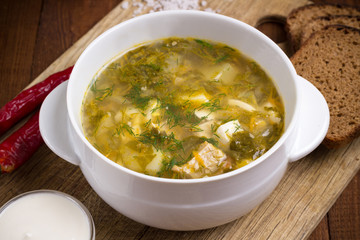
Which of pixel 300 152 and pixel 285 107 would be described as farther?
pixel 285 107

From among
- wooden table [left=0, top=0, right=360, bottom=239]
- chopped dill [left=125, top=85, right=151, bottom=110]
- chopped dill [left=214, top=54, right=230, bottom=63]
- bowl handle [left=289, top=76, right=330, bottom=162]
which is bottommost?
wooden table [left=0, top=0, right=360, bottom=239]

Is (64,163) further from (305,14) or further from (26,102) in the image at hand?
(305,14)

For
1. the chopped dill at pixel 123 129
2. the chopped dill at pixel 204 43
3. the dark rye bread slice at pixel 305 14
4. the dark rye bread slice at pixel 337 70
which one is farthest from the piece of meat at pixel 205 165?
the dark rye bread slice at pixel 305 14

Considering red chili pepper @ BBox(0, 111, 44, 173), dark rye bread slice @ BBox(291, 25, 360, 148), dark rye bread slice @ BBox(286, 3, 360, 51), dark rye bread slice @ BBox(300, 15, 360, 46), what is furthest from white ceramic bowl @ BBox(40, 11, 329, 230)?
dark rye bread slice @ BBox(300, 15, 360, 46)

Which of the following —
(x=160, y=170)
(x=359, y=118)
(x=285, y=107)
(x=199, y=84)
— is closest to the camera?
(x=160, y=170)

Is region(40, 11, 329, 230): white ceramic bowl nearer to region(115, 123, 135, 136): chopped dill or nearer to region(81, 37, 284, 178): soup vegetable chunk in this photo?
region(81, 37, 284, 178): soup vegetable chunk

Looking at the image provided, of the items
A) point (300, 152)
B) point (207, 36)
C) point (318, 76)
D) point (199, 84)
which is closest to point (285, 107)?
point (300, 152)

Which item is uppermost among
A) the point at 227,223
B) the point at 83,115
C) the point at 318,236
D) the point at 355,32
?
the point at 83,115

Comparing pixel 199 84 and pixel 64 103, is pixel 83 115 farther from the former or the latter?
pixel 199 84
